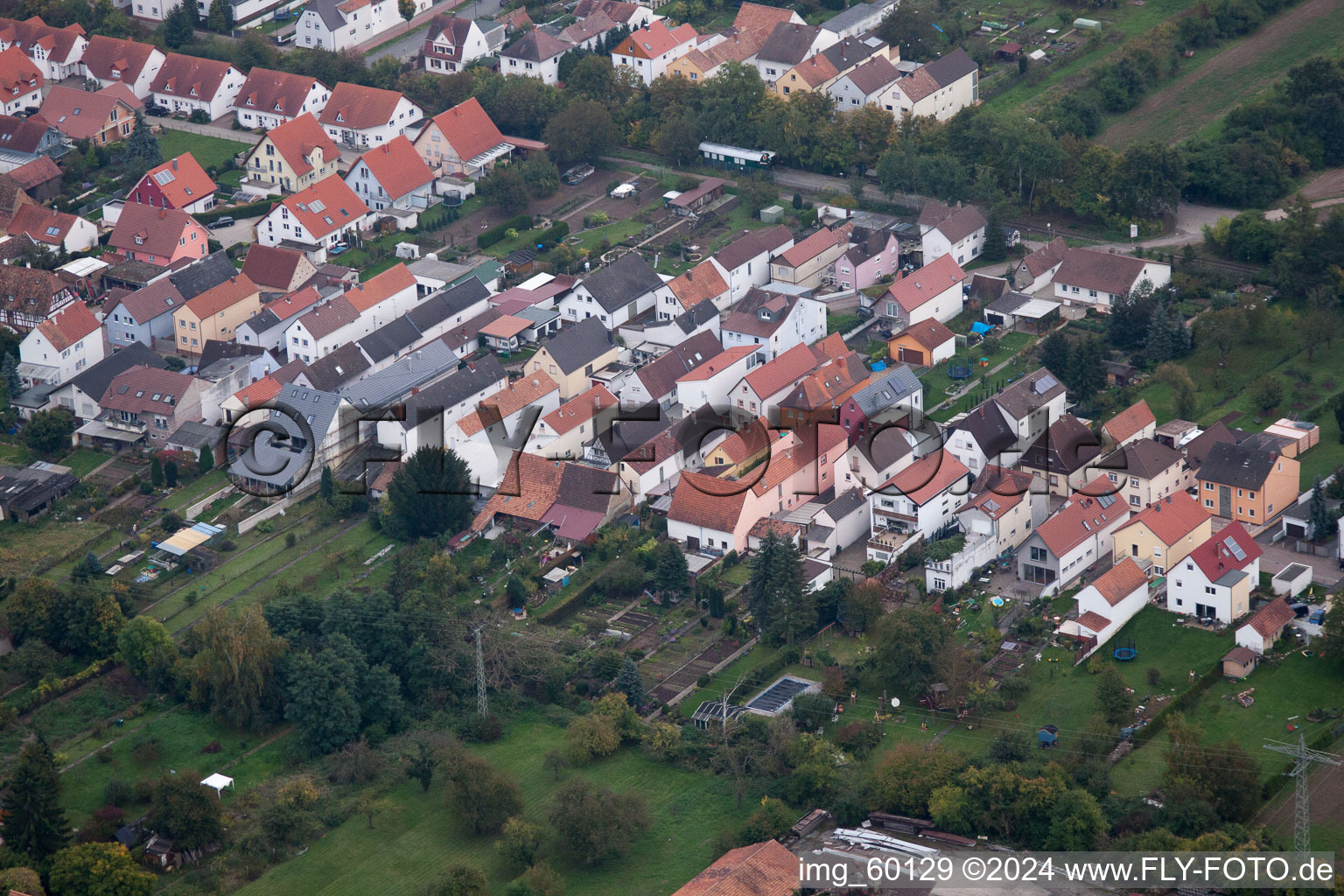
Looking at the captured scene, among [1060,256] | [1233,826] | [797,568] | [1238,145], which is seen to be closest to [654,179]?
[1060,256]

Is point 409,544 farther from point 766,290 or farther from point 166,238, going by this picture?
point 166,238

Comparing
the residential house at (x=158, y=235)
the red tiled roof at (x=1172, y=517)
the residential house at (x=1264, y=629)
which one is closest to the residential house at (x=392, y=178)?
the residential house at (x=158, y=235)

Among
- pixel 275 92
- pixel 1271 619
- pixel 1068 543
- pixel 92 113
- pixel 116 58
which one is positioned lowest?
pixel 1271 619

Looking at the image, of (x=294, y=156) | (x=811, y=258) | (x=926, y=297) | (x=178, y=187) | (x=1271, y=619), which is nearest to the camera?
(x=1271, y=619)

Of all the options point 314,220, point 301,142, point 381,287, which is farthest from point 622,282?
point 301,142

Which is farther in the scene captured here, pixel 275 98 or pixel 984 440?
pixel 275 98

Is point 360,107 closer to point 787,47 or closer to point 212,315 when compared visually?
point 212,315
